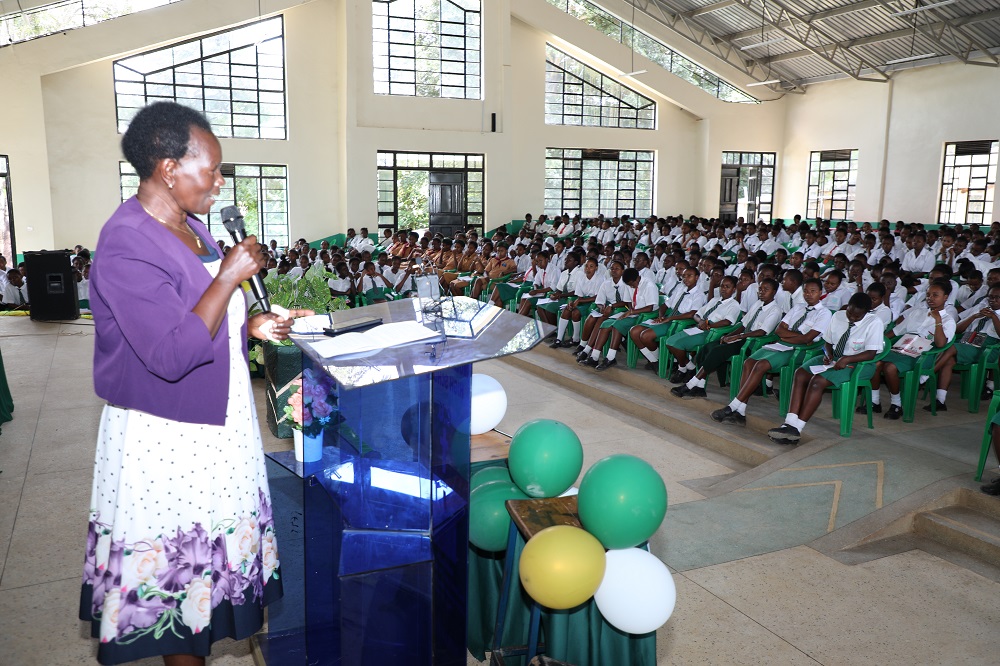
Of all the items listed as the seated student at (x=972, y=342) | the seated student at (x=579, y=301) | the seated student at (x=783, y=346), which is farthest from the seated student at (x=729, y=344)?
the seated student at (x=579, y=301)

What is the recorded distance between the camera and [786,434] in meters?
4.80

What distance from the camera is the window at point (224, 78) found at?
50.4 feet

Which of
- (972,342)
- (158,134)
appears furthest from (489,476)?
(972,342)

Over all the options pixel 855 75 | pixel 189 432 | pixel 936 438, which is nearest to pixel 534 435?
pixel 189 432

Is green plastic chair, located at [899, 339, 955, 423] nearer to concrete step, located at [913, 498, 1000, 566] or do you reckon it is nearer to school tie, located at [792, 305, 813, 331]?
school tie, located at [792, 305, 813, 331]

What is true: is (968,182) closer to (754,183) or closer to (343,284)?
(754,183)

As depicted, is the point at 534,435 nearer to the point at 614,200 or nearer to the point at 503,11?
the point at 503,11

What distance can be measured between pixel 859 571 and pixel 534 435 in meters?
1.67

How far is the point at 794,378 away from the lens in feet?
16.3

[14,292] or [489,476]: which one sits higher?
[489,476]

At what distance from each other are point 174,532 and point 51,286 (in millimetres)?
8688

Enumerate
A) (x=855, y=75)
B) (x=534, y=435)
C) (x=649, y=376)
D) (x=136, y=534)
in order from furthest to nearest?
(x=855, y=75) < (x=649, y=376) < (x=534, y=435) < (x=136, y=534)

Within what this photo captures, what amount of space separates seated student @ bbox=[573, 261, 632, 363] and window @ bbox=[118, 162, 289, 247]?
10.6 metres

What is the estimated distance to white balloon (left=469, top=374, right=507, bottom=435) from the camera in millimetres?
2754
